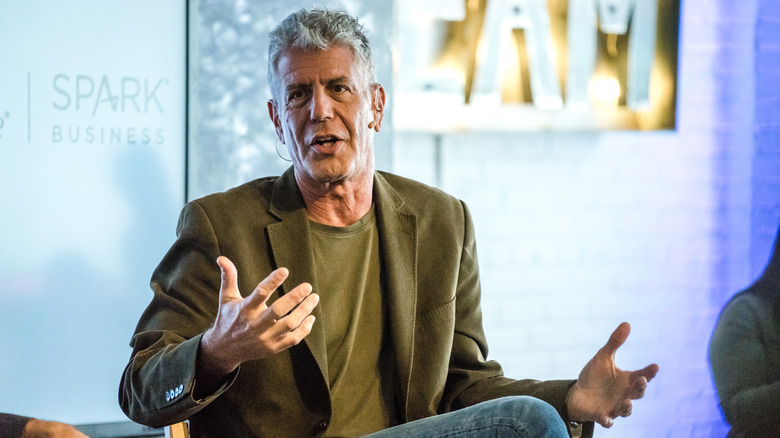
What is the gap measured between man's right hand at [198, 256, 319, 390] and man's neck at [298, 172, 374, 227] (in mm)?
456

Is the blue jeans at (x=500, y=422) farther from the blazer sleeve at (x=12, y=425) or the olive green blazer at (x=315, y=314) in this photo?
the blazer sleeve at (x=12, y=425)

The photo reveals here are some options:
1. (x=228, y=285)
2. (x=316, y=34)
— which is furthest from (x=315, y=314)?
(x=316, y=34)

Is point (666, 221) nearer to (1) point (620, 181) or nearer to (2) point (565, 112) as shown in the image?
(1) point (620, 181)

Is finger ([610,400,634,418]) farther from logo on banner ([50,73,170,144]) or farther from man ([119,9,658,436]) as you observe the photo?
logo on banner ([50,73,170,144])

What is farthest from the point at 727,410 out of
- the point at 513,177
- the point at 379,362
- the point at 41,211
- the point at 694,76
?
the point at 41,211

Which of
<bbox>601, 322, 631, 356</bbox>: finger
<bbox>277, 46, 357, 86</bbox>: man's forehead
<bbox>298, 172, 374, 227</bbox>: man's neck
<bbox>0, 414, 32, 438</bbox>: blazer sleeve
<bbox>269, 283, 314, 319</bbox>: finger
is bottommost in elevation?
<bbox>0, 414, 32, 438</bbox>: blazer sleeve

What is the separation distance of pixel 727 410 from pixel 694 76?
1.64 meters

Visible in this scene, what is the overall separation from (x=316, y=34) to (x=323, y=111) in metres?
0.16

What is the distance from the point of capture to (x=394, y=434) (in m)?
1.46

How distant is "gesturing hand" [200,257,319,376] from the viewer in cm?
127

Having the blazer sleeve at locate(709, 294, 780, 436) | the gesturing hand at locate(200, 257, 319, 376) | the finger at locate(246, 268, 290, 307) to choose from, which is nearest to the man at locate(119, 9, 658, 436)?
the gesturing hand at locate(200, 257, 319, 376)

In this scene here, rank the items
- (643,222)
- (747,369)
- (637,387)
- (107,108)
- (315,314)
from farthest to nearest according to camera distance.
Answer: (643,222), (107,108), (747,369), (315,314), (637,387)

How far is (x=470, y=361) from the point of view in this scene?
1.84 meters

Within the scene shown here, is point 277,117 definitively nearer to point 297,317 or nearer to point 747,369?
point 297,317
